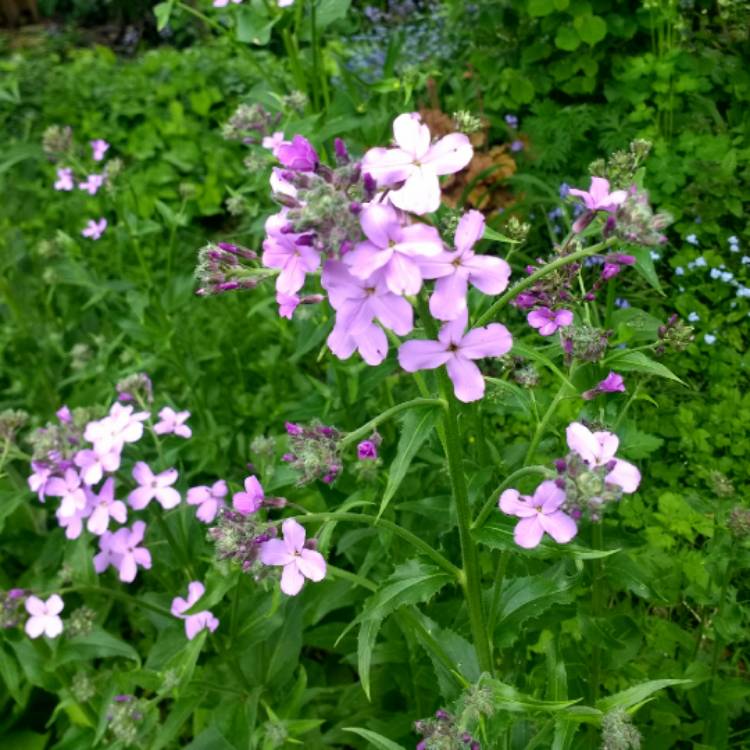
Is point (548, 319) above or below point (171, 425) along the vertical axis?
above

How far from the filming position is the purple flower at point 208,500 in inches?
94.7

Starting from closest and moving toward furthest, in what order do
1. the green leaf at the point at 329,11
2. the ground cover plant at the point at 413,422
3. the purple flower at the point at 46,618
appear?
the ground cover plant at the point at 413,422 < the purple flower at the point at 46,618 < the green leaf at the point at 329,11

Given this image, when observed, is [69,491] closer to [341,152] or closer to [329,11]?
[341,152]

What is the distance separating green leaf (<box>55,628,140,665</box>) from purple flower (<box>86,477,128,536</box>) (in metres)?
0.46

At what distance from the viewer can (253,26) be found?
9.66 feet

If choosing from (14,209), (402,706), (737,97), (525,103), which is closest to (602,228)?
(402,706)

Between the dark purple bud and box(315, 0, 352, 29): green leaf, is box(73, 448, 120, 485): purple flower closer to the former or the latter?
the dark purple bud

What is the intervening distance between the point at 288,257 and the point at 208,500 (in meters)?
1.29

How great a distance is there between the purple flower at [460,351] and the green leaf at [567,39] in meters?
3.48

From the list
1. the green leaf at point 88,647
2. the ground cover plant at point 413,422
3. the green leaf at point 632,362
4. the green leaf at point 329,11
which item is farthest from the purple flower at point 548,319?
the green leaf at point 88,647

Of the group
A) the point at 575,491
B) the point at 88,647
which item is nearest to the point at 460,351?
the point at 575,491

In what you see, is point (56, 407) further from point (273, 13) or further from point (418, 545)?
point (418, 545)

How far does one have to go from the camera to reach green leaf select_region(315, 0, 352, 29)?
2832mm

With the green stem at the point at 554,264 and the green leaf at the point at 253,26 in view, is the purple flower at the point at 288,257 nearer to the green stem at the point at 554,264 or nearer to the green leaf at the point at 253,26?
the green stem at the point at 554,264
